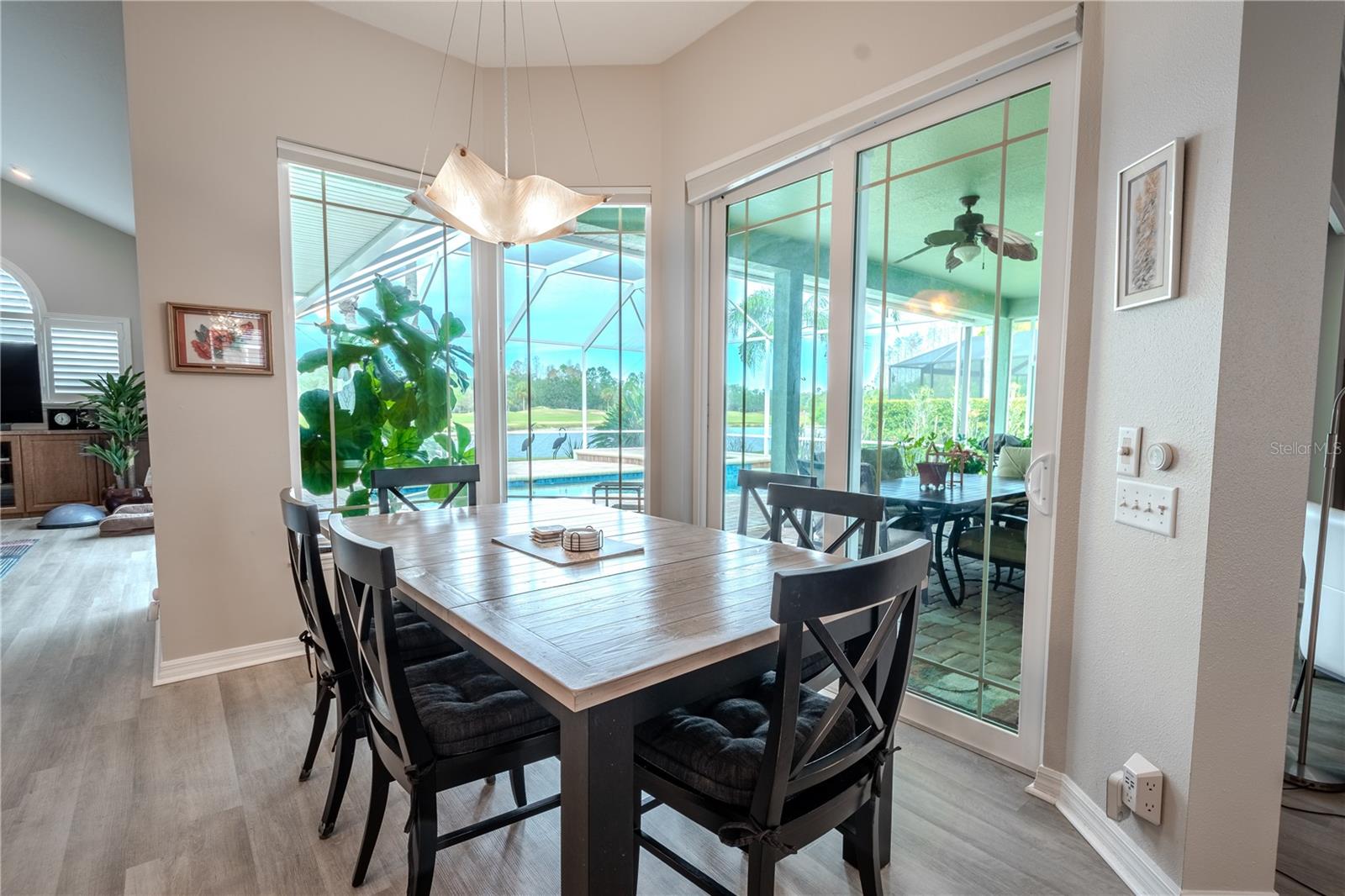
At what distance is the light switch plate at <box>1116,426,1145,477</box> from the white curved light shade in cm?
169

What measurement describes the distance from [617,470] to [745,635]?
2490 mm

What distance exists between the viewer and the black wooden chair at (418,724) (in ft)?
3.95

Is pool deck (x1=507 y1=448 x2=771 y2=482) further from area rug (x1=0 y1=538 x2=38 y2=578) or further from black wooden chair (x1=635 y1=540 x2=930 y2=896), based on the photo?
area rug (x1=0 y1=538 x2=38 y2=578)

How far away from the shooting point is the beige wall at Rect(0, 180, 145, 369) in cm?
634

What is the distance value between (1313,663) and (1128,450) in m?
1.10

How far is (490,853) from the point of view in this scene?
1.63 metres

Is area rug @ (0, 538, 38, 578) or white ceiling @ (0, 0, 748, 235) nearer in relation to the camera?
white ceiling @ (0, 0, 748, 235)

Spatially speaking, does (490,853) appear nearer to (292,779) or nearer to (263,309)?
(292,779)

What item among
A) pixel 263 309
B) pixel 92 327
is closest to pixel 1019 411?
pixel 263 309

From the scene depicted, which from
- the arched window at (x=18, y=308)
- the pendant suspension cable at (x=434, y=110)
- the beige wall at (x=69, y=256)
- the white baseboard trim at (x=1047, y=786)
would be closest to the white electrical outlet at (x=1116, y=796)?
the white baseboard trim at (x=1047, y=786)

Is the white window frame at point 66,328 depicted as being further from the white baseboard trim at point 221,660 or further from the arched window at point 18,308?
the white baseboard trim at point 221,660

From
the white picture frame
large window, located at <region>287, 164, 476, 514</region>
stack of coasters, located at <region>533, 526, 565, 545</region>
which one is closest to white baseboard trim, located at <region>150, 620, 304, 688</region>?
large window, located at <region>287, 164, 476, 514</region>

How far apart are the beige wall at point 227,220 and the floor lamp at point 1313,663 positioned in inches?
159

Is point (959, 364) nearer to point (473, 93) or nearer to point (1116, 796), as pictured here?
point (1116, 796)
